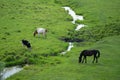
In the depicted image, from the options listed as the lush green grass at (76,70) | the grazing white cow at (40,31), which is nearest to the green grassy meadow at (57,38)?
the lush green grass at (76,70)

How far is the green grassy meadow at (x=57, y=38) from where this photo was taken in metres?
37.7

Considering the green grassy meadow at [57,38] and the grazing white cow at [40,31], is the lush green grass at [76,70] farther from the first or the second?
the grazing white cow at [40,31]

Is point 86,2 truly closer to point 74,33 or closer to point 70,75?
point 74,33

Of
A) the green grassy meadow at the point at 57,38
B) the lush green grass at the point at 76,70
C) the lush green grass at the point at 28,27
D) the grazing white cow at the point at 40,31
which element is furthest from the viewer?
the grazing white cow at the point at 40,31

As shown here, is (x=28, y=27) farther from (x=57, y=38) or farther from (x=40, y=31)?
(x=57, y=38)

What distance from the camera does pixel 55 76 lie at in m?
35.8

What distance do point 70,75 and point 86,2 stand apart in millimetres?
52115

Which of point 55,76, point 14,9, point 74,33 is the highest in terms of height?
point 14,9

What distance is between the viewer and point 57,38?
57125 mm

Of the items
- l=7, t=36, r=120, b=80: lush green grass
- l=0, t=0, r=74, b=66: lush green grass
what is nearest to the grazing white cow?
l=0, t=0, r=74, b=66: lush green grass

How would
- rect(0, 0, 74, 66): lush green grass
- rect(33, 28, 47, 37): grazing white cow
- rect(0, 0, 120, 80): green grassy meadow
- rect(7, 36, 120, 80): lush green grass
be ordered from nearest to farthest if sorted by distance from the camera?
rect(7, 36, 120, 80): lush green grass
rect(0, 0, 120, 80): green grassy meadow
rect(0, 0, 74, 66): lush green grass
rect(33, 28, 47, 37): grazing white cow

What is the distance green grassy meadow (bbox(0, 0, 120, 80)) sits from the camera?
37656 mm

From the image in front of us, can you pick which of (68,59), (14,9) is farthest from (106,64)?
(14,9)

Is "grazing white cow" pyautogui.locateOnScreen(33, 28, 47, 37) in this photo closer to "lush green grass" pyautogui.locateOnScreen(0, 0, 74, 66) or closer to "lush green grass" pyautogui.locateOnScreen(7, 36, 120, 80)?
"lush green grass" pyautogui.locateOnScreen(0, 0, 74, 66)
